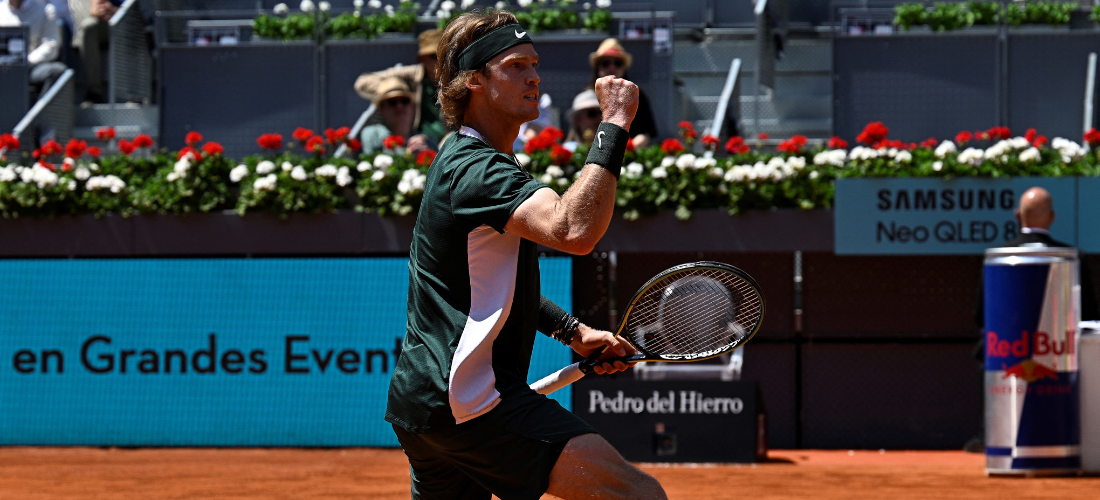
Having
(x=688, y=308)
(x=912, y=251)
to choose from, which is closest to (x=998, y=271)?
(x=912, y=251)

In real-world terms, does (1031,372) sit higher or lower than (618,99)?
lower

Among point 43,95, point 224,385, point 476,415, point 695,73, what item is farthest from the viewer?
point 695,73

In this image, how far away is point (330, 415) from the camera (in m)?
8.42

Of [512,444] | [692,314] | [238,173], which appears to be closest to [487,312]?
[512,444]

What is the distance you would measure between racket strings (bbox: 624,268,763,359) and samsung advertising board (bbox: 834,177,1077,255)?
467cm

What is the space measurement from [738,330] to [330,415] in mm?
5353

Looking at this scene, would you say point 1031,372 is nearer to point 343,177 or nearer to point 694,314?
point 694,314

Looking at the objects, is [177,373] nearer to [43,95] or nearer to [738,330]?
[43,95]

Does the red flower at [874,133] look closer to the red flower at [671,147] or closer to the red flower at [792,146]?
the red flower at [792,146]

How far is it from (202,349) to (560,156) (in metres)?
2.77

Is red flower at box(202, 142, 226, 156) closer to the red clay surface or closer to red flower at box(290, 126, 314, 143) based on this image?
red flower at box(290, 126, 314, 143)

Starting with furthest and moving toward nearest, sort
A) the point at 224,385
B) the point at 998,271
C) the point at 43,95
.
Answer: the point at 43,95
the point at 224,385
the point at 998,271

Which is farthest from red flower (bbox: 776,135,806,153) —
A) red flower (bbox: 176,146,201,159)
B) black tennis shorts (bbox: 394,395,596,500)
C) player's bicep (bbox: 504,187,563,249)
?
player's bicep (bbox: 504,187,563,249)

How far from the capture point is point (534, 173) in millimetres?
8328
